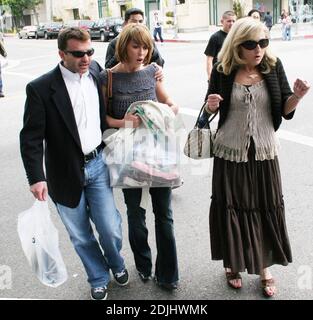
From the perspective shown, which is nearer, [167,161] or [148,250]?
[167,161]

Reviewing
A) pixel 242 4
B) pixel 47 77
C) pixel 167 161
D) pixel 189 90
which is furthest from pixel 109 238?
pixel 242 4

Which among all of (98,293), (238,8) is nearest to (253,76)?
(98,293)

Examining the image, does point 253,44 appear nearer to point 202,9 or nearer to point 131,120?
point 131,120

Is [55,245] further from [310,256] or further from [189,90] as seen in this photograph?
[189,90]

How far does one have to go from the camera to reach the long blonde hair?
296cm

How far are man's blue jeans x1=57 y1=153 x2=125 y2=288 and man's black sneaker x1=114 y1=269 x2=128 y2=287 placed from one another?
4.1 inches

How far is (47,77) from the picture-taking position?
2916mm

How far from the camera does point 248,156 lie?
3.19 m

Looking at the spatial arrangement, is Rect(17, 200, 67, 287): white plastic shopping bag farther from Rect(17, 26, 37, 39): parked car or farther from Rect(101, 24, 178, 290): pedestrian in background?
Rect(17, 26, 37, 39): parked car

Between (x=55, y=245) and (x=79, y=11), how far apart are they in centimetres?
4958

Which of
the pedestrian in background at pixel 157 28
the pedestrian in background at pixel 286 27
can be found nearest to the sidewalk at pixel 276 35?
the pedestrian in background at pixel 286 27

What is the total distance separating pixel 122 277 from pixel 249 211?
105cm

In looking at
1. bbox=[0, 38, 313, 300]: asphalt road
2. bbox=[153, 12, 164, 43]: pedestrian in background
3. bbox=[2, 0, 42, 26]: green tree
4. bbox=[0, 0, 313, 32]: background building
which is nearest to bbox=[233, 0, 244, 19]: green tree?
bbox=[0, 0, 313, 32]: background building

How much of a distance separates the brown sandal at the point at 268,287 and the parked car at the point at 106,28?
28.7m
